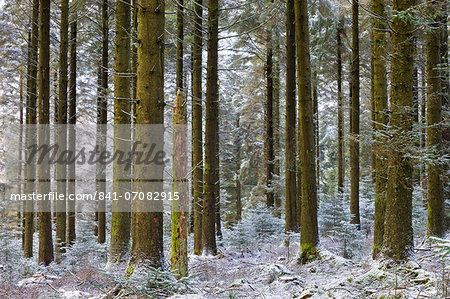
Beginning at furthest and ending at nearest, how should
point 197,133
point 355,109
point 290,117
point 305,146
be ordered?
point 355,109, point 290,117, point 197,133, point 305,146

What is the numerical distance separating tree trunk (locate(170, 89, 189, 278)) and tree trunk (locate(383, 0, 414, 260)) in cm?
335

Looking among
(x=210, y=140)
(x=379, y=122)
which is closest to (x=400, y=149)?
(x=379, y=122)

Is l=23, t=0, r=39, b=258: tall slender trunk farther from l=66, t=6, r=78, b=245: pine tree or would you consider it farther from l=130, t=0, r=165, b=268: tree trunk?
l=130, t=0, r=165, b=268: tree trunk

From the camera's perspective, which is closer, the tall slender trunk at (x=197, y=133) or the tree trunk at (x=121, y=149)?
the tree trunk at (x=121, y=149)

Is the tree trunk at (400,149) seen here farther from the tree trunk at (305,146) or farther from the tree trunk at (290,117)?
the tree trunk at (290,117)

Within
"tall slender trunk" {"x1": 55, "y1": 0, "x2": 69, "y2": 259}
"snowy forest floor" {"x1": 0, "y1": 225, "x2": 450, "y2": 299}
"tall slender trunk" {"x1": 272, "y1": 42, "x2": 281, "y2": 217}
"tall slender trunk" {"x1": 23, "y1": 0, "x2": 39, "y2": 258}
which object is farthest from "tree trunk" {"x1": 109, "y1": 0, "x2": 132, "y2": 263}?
"tall slender trunk" {"x1": 272, "y1": 42, "x2": 281, "y2": 217}

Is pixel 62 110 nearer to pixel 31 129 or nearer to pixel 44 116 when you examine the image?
pixel 44 116

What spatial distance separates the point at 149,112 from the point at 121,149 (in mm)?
3307

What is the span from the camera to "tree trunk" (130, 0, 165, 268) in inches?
211

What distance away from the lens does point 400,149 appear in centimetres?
517

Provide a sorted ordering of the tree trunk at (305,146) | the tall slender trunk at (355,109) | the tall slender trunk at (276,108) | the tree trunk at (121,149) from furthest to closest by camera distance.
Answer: the tall slender trunk at (276,108) → the tall slender trunk at (355,109) → the tree trunk at (121,149) → the tree trunk at (305,146)

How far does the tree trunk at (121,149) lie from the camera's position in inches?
314

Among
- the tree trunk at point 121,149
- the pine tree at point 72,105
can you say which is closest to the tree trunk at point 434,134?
the tree trunk at point 121,149

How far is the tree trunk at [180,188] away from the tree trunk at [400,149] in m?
3.35
